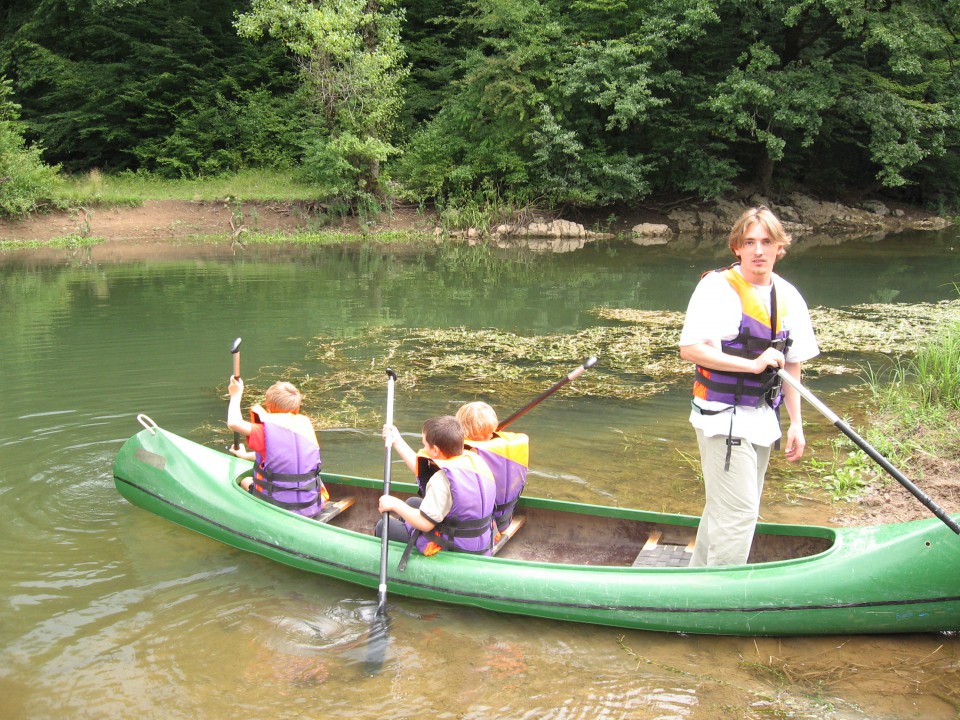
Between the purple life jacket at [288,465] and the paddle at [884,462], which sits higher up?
the paddle at [884,462]

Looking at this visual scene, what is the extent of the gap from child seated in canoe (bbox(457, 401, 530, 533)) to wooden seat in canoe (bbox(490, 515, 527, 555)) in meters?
0.26

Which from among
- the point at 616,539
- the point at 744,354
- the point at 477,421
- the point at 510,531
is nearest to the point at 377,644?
→ the point at 510,531

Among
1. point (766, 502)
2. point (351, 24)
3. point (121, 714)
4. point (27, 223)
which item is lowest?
point (121, 714)

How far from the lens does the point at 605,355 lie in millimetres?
8539

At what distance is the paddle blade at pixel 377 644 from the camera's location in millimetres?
3521

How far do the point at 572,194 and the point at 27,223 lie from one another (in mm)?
11657

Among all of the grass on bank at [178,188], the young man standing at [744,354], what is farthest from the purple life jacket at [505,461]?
the grass on bank at [178,188]

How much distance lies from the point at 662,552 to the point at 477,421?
1.08 m

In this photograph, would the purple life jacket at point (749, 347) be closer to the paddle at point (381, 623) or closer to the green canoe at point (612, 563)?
the green canoe at point (612, 563)

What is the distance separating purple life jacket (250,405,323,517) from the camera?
4.41 metres

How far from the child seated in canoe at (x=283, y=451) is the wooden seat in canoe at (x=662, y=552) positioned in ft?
5.64

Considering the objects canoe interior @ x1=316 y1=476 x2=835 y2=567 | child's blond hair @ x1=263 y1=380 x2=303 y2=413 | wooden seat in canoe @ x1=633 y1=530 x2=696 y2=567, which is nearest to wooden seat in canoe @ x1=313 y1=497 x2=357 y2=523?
canoe interior @ x1=316 y1=476 x2=835 y2=567

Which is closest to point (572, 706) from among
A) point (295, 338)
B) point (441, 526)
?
point (441, 526)

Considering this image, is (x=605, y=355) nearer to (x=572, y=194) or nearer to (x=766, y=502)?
(x=766, y=502)
